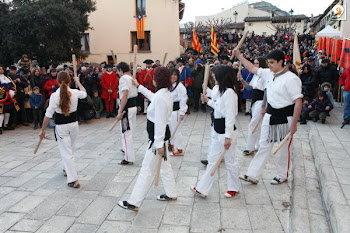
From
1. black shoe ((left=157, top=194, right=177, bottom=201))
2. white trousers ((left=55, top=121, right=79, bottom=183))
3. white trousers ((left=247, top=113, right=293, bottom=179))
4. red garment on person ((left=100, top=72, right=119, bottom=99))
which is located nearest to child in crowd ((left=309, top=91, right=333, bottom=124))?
white trousers ((left=247, top=113, right=293, bottom=179))

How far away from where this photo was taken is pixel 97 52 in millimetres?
25562

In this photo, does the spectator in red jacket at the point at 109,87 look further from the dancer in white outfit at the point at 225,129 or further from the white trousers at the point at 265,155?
the white trousers at the point at 265,155

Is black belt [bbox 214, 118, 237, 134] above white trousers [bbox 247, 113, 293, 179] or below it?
above

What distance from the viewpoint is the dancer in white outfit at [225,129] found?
3.94 meters

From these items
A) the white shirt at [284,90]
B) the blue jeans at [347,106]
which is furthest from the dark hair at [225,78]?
the blue jeans at [347,106]

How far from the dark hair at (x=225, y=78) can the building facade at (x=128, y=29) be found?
20.7 metres

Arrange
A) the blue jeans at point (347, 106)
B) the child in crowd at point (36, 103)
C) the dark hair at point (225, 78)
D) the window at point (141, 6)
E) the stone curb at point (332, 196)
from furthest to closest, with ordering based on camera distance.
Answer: the window at point (141, 6), the child in crowd at point (36, 103), the blue jeans at point (347, 106), the dark hair at point (225, 78), the stone curb at point (332, 196)

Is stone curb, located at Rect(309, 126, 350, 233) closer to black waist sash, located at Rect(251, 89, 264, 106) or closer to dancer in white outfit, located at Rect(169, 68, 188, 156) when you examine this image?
black waist sash, located at Rect(251, 89, 264, 106)

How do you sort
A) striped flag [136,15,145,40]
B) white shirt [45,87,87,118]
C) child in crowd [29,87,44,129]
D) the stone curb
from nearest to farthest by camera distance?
the stone curb < white shirt [45,87,87,118] < child in crowd [29,87,44,129] < striped flag [136,15,145,40]

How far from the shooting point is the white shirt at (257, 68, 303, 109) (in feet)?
13.4

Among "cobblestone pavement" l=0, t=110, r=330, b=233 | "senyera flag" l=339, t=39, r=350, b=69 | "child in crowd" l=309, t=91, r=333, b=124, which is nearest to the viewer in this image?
"cobblestone pavement" l=0, t=110, r=330, b=233

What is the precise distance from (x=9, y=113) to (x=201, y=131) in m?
5.87

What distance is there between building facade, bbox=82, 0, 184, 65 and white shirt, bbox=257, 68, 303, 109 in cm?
2068

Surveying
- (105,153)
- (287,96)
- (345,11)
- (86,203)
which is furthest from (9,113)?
(345,11)
